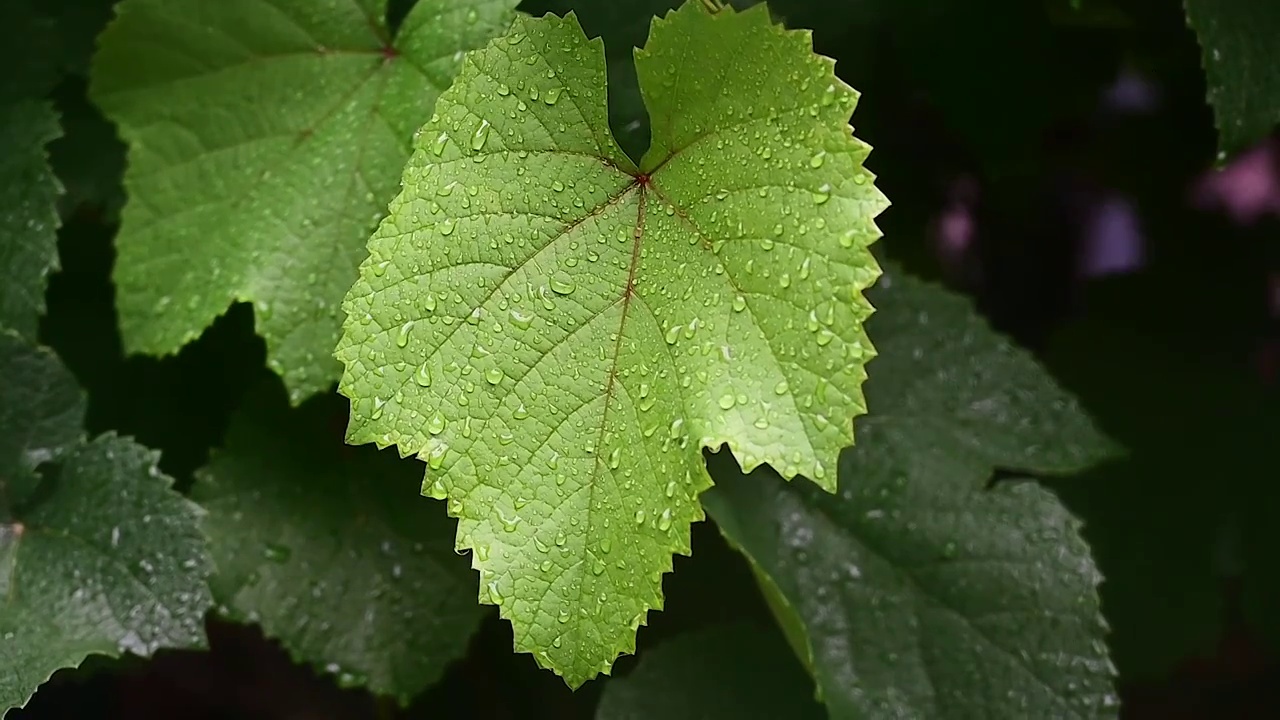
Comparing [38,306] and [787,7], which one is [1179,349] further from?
[38,306]

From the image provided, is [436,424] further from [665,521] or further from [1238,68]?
[1238,68]

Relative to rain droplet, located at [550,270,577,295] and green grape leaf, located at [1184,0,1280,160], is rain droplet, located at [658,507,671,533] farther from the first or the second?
green grape leaf, located at [1184,0,1280,160]

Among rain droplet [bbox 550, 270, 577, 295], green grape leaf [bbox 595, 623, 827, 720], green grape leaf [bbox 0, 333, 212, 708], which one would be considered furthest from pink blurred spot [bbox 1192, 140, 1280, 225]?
green grape leaf [bbox 0, 333, 212, 708]

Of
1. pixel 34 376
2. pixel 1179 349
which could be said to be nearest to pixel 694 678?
pixel 34 376

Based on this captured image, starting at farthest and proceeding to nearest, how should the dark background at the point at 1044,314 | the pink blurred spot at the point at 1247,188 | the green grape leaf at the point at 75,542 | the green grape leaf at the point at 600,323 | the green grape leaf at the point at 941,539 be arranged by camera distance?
the pink blurred spot at the point at 1247,188
the dark background at the point at 1044,314
the green grape leaf at the point at 941,539
the green grape leaf at the point at 75,542
the green grape leaf at the point at 600,323

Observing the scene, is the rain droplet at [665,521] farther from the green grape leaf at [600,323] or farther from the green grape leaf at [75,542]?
the green grape leaf at [75,542]

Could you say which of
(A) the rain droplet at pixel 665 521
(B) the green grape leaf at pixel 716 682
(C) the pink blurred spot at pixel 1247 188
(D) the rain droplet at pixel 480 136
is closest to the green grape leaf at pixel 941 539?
(B) the green grape leaf at pixel 716 682
